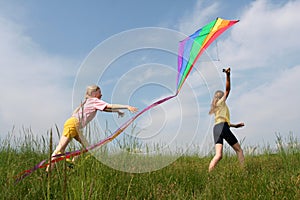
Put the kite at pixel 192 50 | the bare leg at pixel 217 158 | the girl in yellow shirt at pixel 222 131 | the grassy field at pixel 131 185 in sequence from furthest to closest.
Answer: the girl in yellow shirt at pixel 222 131 → the bare leg at pixel 217 158 → the kite at pixel 192 50 → the grassy field at pixel 131 185

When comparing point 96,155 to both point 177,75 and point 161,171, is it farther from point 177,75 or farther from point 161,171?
point 161,171

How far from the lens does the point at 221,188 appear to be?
379cm

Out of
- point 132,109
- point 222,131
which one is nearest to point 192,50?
point 132,109

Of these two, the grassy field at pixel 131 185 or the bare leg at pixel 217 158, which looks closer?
the grassy field at pixel 131 185

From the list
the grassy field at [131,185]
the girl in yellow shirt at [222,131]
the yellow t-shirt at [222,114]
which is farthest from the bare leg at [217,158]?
the grassy field at [131,185]

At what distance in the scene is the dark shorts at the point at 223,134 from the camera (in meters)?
6.50

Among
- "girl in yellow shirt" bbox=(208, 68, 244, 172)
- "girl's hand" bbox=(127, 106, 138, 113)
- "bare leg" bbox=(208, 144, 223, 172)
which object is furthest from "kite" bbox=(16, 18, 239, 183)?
"bare leg" bbox=(208, 144, 223, 172)

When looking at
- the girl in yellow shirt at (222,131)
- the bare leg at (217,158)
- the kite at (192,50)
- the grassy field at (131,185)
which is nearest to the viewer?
the grassy field at (131,185)

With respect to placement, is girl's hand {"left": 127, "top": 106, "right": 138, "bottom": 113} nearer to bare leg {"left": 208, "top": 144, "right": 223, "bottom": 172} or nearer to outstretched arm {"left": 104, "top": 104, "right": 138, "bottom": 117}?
outstretched arm {"left": 104, "top": 104, "right": 138, "bottom": 117}

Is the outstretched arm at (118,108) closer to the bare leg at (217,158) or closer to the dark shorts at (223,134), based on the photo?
the bare leg at (217,158)

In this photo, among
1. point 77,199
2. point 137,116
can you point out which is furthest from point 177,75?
point 77,199

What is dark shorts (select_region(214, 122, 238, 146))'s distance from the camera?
650 cm

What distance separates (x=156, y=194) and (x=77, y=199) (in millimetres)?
1323

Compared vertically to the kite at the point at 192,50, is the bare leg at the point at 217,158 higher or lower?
lower
